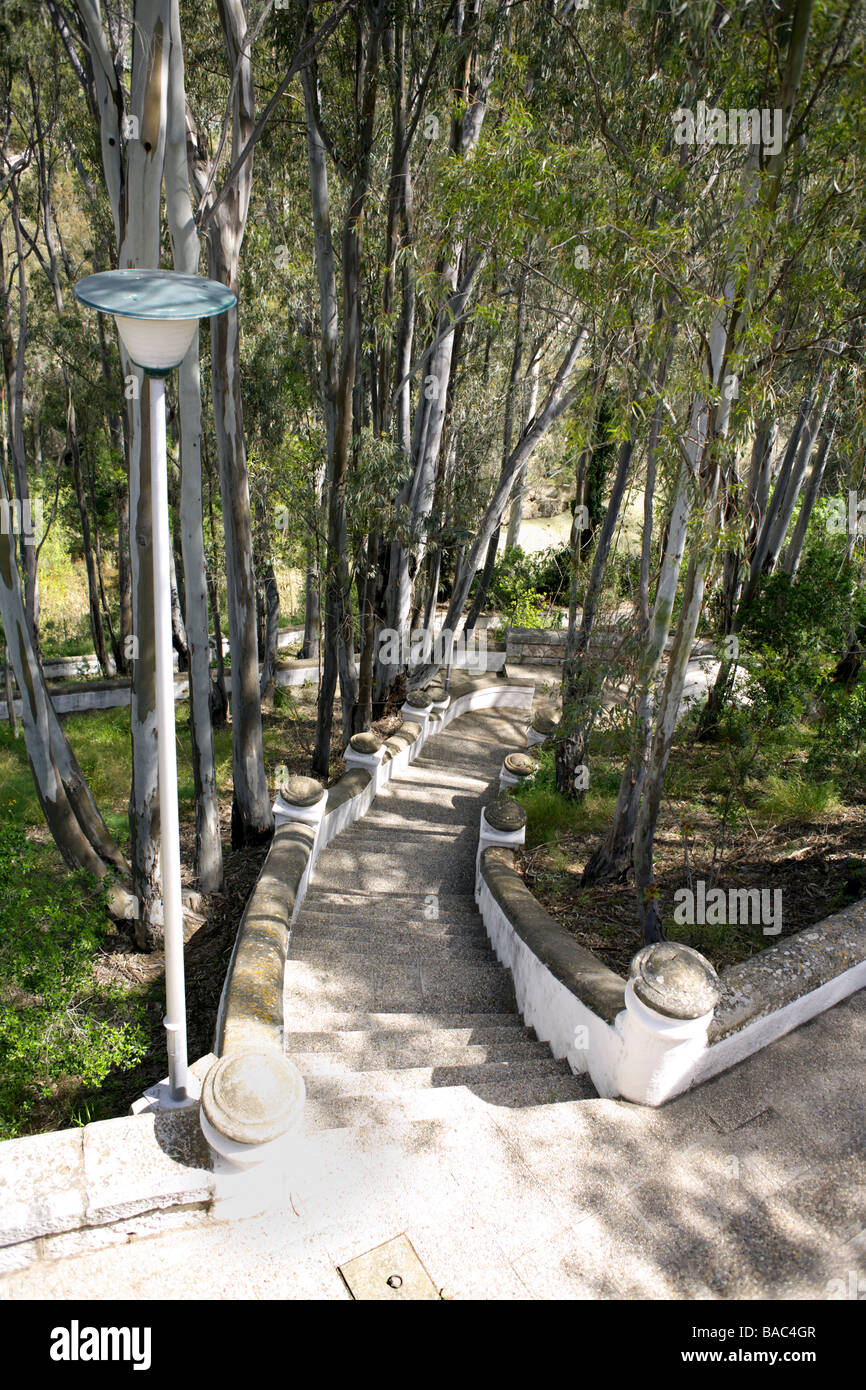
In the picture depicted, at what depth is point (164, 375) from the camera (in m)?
2.94

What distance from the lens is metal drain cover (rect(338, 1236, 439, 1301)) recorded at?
298cm

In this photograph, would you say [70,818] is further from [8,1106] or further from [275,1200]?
[275,1200]

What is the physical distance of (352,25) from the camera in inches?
351

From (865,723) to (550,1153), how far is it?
5.90 meters

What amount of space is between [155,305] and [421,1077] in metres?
3.75

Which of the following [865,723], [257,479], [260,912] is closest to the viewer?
[260,912]

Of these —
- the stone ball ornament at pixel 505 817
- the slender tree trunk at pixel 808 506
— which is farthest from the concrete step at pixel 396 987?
the slender tree trunk at pixel 808 506

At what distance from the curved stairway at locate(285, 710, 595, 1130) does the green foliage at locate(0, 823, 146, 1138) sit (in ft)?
3.37

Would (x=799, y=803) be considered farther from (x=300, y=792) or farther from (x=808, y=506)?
(x=808, y=506)

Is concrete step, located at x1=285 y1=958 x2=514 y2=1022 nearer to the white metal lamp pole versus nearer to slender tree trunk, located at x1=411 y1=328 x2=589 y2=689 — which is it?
the white metal lamp pole

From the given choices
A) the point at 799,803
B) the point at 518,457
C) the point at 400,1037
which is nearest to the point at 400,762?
the point at 518,457

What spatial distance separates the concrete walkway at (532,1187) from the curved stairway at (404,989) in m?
0.02
